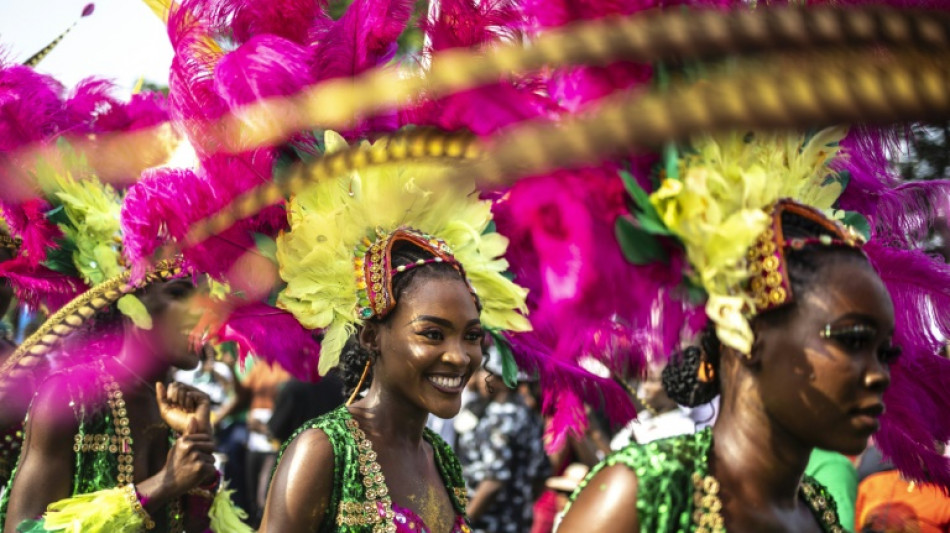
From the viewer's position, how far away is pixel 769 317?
7.88 ft

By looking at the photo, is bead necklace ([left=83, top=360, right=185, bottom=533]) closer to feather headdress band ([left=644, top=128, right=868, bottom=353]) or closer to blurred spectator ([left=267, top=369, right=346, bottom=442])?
feather headdress band ([left=644, top=128, right=868, bottom=353])

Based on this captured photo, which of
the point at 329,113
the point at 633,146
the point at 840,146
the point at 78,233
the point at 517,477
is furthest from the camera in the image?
the point at 517,477

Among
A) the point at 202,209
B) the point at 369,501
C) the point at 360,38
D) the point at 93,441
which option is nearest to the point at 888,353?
the point at 369,501

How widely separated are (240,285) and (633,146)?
2834 millimetres

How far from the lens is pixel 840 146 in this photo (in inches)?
116

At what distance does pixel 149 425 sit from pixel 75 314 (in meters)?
0.55

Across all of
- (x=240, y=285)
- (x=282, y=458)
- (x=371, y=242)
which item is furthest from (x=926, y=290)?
(x=240, y=285)

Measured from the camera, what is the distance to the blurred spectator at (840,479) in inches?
198

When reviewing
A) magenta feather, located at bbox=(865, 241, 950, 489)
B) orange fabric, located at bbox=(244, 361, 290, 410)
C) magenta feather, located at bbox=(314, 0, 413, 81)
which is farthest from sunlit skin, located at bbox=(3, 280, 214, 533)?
orange fabric, located at bbox=(244, 361, 290, 410)

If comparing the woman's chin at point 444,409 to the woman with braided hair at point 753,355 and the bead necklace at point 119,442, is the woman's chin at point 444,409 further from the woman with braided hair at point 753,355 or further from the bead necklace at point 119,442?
the bead necklace at point 119,442

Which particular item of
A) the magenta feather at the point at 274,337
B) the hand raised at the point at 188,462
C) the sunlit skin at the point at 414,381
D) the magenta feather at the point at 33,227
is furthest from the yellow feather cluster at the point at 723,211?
the magenta feather at the point at 33,227

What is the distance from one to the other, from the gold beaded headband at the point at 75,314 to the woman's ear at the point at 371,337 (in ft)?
4.04

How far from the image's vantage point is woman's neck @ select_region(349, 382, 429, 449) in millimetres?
3422

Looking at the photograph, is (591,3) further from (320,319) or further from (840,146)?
(320,319)
